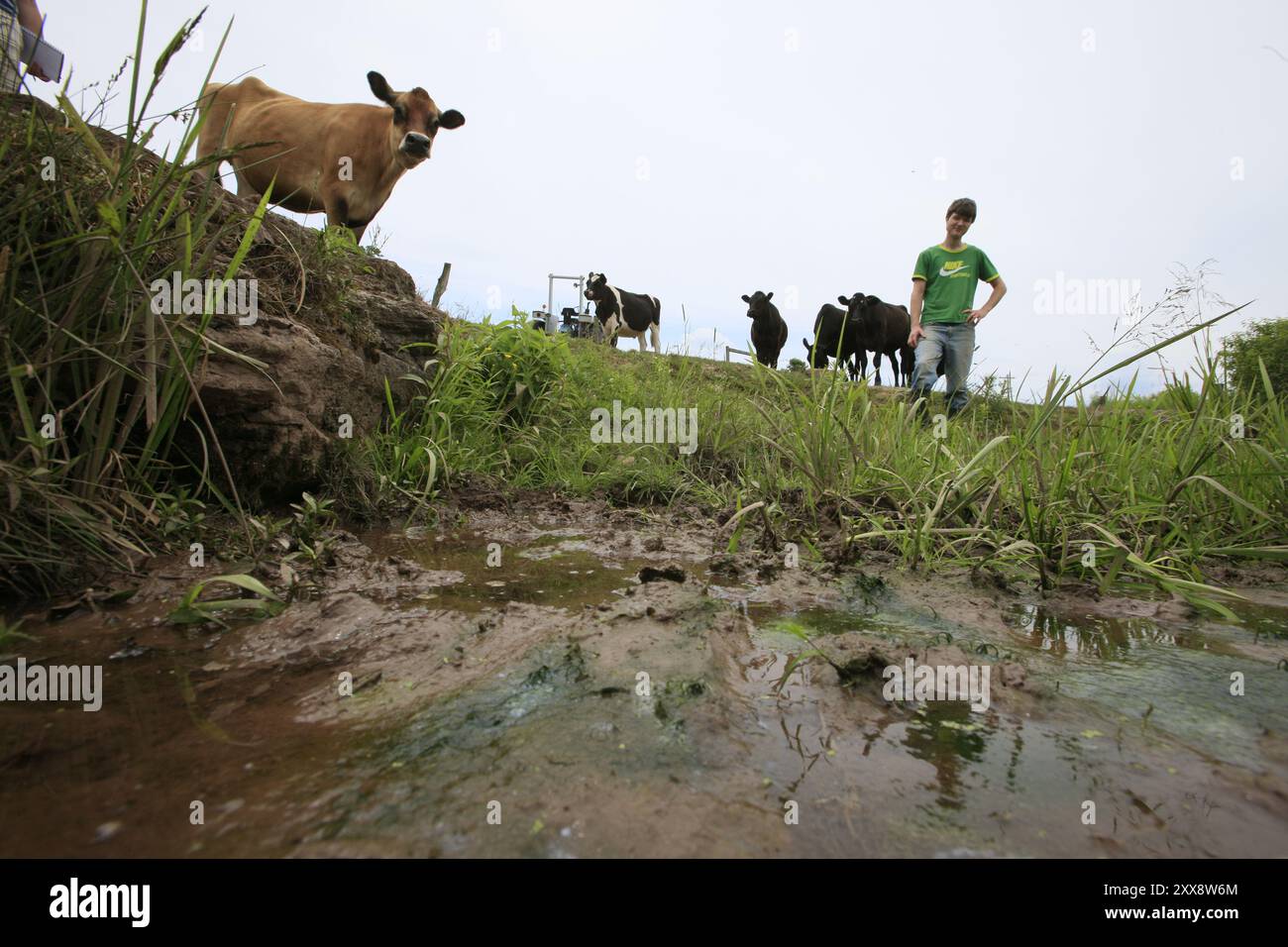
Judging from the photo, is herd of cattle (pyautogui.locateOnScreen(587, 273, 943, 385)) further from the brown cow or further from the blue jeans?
the brown cow

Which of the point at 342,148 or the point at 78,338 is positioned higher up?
the point at 342,148

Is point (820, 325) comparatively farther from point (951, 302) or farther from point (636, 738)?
point (636, 738)

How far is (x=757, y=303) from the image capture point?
43.9 feet

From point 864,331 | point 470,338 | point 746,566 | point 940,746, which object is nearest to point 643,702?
point 940,746

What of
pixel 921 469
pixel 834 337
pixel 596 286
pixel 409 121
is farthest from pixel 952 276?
pixel 596 286

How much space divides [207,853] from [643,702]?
2.05ft

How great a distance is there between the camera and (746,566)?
2277 mm

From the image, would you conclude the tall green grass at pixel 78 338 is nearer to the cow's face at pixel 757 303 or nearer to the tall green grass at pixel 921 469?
the tall green grass at pixel 921 469

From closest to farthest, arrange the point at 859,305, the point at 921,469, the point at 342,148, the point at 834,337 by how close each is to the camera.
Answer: the point at 921,469
the point at 342,148
the point at 859,305
the point at 834,337

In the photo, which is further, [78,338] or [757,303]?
[757,303]

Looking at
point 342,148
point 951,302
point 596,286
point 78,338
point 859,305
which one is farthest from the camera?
point 596,286

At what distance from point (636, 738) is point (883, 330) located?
442 inches

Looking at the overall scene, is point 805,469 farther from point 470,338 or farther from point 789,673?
point 470,338

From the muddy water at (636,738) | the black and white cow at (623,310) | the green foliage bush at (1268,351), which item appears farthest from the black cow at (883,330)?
the muddy water at (636,738)
